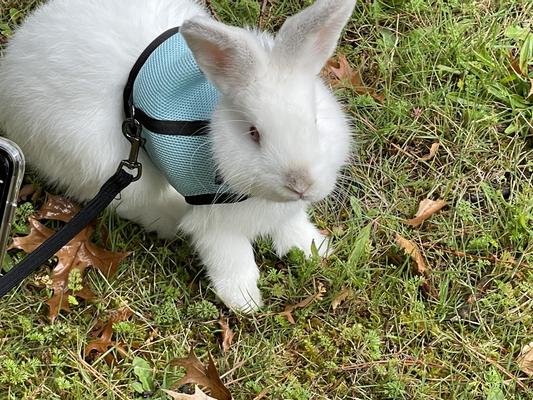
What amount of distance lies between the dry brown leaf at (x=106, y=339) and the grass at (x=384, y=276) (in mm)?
30

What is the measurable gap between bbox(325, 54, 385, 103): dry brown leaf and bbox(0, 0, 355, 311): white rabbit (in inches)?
27.0

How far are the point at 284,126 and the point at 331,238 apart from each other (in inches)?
39.6

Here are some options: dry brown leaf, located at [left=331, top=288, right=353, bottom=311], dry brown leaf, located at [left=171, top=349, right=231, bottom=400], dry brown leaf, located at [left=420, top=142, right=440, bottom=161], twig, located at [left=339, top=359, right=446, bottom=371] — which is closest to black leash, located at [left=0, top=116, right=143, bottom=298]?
dry brown leaf, located at [left=171, top=349, right=231, bottom=400]

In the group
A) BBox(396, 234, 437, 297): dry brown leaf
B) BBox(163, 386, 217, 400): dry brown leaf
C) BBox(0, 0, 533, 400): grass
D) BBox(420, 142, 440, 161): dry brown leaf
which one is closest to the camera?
BBox(163, 386, 217, 400): dry brown leaf

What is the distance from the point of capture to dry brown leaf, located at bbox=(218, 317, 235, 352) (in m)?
3.10

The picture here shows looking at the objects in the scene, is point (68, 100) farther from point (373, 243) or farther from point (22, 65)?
point (373, 243)

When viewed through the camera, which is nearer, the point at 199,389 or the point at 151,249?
the point at 199,389

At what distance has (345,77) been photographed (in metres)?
3.64

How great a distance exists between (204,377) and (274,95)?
1.12 metres

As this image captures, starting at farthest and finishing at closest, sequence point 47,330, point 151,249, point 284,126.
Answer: point 151,249 < point 47,330 < point 284,126

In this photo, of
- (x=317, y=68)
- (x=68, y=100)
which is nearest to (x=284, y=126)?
(x=317, y=68)

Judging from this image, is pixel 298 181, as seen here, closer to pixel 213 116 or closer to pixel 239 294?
pixel 213 116

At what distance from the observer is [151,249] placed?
3.29 m

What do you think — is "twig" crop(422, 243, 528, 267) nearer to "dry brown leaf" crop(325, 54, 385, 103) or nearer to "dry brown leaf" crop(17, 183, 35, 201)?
"dry brown leaf" crop(325, 54, 385, 103)
